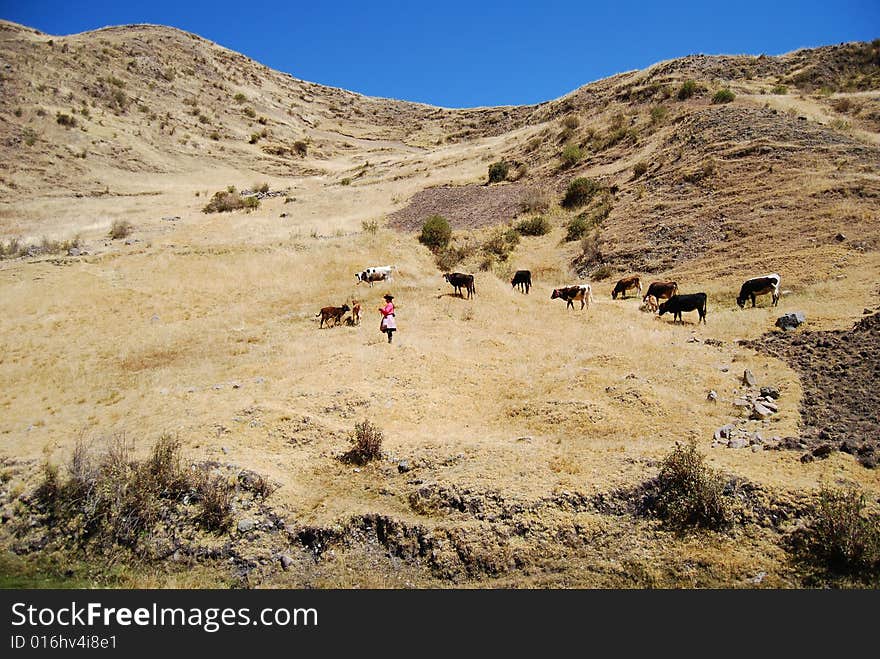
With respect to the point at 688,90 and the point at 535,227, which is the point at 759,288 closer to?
the point at 535,227

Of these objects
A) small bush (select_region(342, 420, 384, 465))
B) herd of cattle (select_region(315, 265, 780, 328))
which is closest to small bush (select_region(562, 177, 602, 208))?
herd of cattle (select_region(315, 265, 780, 328))

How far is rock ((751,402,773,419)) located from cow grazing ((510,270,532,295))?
43.9 feet

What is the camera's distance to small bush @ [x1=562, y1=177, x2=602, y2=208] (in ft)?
111

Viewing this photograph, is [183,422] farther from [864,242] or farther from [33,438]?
[864,242]

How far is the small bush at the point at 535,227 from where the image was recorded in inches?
1266

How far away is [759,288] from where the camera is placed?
63.3 ft

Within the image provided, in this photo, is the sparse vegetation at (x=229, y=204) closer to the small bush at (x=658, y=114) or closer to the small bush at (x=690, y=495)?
the small bush at (x=658, y=114)

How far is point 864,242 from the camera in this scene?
20.5 meters

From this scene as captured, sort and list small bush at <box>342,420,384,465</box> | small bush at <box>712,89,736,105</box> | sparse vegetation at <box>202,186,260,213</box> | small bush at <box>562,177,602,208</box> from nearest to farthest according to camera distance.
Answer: small bush at <box>342,420,384,465</box>
small bush at <box>562,177,602,208</box>
small bush at <box>712,89,736,105</box>
sparse vegetation at <box>202,186,260,213</box>

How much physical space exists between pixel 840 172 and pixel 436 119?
72386mm

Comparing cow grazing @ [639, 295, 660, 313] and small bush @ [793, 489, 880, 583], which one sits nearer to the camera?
small bush @ [793, 489, 880, 583]

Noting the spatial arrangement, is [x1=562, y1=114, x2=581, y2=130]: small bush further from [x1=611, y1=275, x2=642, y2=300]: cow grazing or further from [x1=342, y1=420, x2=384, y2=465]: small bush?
[x1=342, y1=420, x2=384, y2=465]: small bush

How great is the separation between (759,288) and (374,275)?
15.5m

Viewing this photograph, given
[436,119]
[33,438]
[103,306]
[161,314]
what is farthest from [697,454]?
[436,119]
